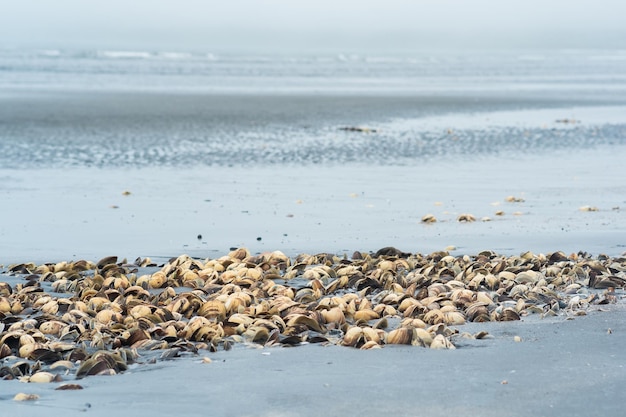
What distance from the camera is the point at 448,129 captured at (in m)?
23.2

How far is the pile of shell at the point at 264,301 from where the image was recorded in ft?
18.4

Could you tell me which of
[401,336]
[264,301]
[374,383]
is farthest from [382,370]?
[264,301]

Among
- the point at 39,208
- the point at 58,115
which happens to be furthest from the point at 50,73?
the point at 39,208

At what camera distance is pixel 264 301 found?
6.60 m

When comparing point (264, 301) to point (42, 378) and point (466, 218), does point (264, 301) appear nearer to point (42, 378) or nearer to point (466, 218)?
point (42, 378)

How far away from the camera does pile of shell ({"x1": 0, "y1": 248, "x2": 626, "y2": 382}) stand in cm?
561

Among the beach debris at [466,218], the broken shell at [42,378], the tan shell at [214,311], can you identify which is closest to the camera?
the broken shell at [42,378]

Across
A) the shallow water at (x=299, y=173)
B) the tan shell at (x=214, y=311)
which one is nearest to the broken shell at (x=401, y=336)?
the tan shell at (x=214, y=311)

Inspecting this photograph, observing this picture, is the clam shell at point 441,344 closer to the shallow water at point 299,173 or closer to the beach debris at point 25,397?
the beach debris at point 25,397

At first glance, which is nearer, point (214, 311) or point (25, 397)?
Answer: point (25, 397)

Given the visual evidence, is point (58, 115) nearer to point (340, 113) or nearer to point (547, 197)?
point (340, 113)

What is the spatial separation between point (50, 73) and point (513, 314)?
150 ft

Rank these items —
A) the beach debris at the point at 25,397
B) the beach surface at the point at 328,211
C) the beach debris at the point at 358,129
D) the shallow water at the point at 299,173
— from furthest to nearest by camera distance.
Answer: the beach debris at the point at 358,129 → the shallow water at the point at 299,173 → the beach surface at the point at 328,211 → the beach debris at the point at 25,397

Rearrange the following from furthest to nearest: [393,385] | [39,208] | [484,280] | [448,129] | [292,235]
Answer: [448,129] → [39,208] → [292,235] → [484,280] → [393,385]
